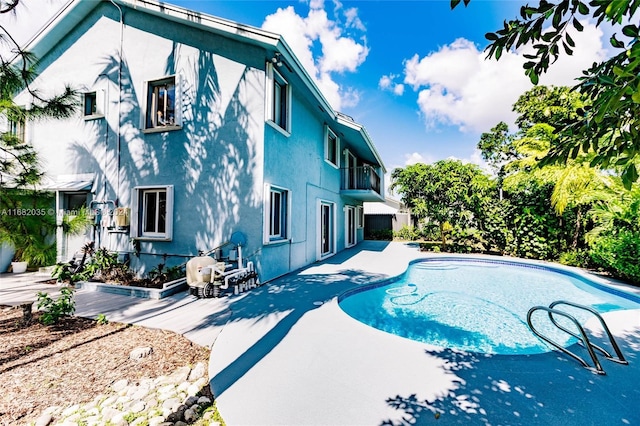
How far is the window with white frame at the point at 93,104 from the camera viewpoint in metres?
9.34

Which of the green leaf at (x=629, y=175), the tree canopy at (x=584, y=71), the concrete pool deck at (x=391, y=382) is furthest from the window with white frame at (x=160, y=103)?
the green leaf at (x=629, y=175)

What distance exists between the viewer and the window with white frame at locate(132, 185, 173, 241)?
28.1 feet

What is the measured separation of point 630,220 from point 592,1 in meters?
10.8

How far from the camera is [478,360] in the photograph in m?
3.78

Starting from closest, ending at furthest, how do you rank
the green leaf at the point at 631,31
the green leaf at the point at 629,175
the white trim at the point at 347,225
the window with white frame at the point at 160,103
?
the green leaf at the point at 631,31
the green leaf at the point at 629,175
the window with white frame at the point at 160,103
the white trim at the point at 347,225

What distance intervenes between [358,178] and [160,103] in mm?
10349

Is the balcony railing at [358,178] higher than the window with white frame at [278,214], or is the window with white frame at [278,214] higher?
the balcony railing at [358,178]

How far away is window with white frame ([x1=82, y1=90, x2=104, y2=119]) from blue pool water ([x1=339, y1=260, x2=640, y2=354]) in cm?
1009

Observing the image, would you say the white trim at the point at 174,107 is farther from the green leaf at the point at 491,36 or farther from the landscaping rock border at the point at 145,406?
the green leaf at the point at 491,36

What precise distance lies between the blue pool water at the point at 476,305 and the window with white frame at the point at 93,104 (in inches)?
397

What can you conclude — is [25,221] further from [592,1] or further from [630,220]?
[630,220]

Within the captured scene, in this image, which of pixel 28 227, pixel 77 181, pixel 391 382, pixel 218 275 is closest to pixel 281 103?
pixel 218 275

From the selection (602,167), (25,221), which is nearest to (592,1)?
(602,167)

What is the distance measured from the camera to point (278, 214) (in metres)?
9.05
